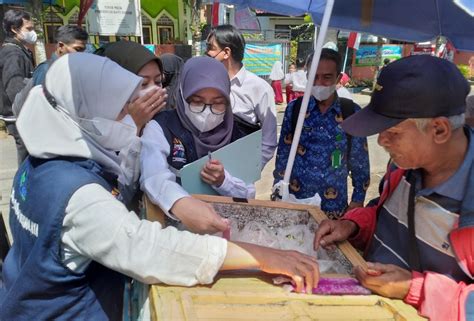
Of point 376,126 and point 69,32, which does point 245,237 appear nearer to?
point 376,126

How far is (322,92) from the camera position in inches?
102

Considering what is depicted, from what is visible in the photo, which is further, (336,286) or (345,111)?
(345,111)

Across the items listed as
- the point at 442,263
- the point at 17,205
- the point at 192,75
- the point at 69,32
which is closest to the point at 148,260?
the point at 17,205

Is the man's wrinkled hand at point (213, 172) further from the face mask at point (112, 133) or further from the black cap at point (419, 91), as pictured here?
the black cap at point (419, 91)

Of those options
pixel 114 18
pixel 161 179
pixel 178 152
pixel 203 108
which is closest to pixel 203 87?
pixel 203 108

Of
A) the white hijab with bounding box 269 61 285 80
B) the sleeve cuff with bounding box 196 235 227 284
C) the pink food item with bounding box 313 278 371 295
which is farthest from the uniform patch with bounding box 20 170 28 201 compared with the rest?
the white hijab with bounding box 269 61 285 80

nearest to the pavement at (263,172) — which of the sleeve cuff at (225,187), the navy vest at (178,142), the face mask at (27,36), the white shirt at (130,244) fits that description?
the face mask at (27,36)

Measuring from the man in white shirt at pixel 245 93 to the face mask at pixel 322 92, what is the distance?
445 mm

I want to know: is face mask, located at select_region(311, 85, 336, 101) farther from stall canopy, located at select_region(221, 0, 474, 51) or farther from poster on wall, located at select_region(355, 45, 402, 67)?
poster on wall, located at select_region(355, 45, 402, 67)

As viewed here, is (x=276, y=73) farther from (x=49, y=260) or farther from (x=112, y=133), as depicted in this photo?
Result: (x=49, y=260)

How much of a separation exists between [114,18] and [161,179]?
45.3 feet

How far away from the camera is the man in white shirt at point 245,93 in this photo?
2.88m

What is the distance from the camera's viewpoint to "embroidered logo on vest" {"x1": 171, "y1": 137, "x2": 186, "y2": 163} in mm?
1823

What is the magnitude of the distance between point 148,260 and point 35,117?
0.55m
